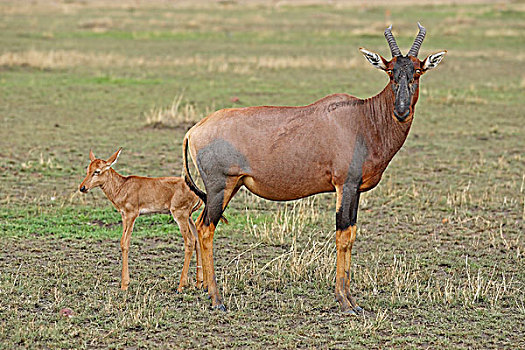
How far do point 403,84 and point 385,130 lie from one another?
2.24ft

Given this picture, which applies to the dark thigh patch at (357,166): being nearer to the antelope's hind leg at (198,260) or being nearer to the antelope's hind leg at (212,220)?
the antelope's hind leg at (212,220)

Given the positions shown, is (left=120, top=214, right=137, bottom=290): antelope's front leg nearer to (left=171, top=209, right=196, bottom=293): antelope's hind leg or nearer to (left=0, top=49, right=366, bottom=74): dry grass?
(left=171, top=209, right=196, bottom=293): antelope's hind leg

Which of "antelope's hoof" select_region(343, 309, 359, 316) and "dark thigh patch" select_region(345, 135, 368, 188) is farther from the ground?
"dark thigh patch" select_region(345, 135, 368, 188)

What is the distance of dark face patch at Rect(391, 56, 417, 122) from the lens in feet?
24.2

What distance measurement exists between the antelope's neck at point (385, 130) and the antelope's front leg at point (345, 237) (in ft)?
1.79

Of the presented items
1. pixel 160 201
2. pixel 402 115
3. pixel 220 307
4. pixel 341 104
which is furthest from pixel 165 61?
pixel 402 115

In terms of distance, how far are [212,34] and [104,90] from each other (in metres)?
19.3

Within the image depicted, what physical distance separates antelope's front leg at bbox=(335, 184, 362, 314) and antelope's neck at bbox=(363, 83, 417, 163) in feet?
1.79

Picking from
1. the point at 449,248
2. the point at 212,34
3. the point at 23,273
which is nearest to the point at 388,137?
the point at 449,248

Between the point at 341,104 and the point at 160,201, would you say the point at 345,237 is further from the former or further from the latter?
the point at 160,201

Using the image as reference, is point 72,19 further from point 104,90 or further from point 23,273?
point 23,273

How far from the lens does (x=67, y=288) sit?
8.20m

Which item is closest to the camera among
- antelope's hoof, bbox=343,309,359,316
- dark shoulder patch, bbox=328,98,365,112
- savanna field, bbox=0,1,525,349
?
savanna field, bbox=0,1,525,349

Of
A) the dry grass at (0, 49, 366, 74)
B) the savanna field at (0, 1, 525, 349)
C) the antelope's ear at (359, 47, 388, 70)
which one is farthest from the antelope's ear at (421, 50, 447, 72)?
the dry grass at (0, 49, 366, 74)
